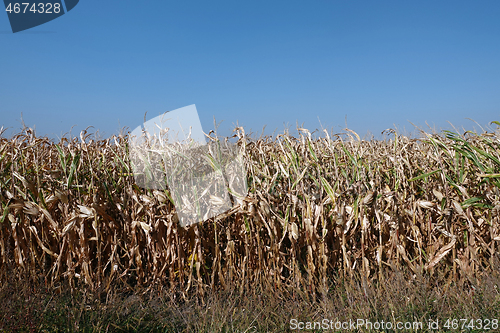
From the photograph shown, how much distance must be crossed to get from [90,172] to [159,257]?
0.94 metres

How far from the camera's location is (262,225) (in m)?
2.65

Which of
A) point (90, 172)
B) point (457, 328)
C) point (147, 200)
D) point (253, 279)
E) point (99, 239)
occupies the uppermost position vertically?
point (90, 172)

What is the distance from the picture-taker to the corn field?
268 cm

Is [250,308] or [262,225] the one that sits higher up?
[262,225]

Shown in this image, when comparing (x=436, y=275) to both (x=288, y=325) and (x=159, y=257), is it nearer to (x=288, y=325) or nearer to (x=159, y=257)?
(x=288, y=325)

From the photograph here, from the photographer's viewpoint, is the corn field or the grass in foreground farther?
the corn field

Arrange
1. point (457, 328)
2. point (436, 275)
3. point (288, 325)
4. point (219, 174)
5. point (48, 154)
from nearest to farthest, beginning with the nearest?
point (457, 328), point (288, 325), point (219, 174), point (436, 275), point (48, 154)

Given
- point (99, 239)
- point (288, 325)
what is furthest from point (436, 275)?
point (99, 239)

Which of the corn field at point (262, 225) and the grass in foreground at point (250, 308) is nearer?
the grass in foreground at point (250, 308)

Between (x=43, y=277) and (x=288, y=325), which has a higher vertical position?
(x=43, y=277)

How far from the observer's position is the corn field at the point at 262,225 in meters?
2.68

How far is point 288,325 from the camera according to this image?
2502 millimetres

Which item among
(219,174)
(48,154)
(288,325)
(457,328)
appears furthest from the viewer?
(48,154)

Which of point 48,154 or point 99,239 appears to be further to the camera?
point 48,154
